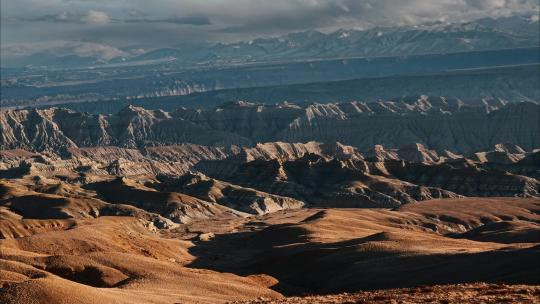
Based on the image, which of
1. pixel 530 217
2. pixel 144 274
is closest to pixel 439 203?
pixel 530 217

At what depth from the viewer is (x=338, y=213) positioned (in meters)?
176

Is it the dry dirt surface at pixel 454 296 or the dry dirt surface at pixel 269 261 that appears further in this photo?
the dry dirt surface at pixel 269 261

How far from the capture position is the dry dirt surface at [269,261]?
66.3m

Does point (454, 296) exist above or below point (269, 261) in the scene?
above

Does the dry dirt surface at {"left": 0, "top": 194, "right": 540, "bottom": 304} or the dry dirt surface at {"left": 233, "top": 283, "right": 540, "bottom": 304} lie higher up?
the dry dirt surface at {"left": 233, "top": 283, "right": 540, "bottom": 304}

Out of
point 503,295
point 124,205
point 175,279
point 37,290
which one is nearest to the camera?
point 503,295

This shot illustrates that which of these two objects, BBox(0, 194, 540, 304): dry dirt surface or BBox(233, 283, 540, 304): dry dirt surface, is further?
BBox(0, 194, 540, 304): dry dirt surface

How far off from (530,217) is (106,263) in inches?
4389

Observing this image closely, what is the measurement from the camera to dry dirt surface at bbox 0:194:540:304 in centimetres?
6631

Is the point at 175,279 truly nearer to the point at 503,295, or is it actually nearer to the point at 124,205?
the point at 503,295

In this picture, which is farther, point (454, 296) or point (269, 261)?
point (269, 261)

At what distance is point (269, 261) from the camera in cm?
11769

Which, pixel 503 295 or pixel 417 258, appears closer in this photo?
pixel 503 295

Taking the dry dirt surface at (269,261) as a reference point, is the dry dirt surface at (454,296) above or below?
above
